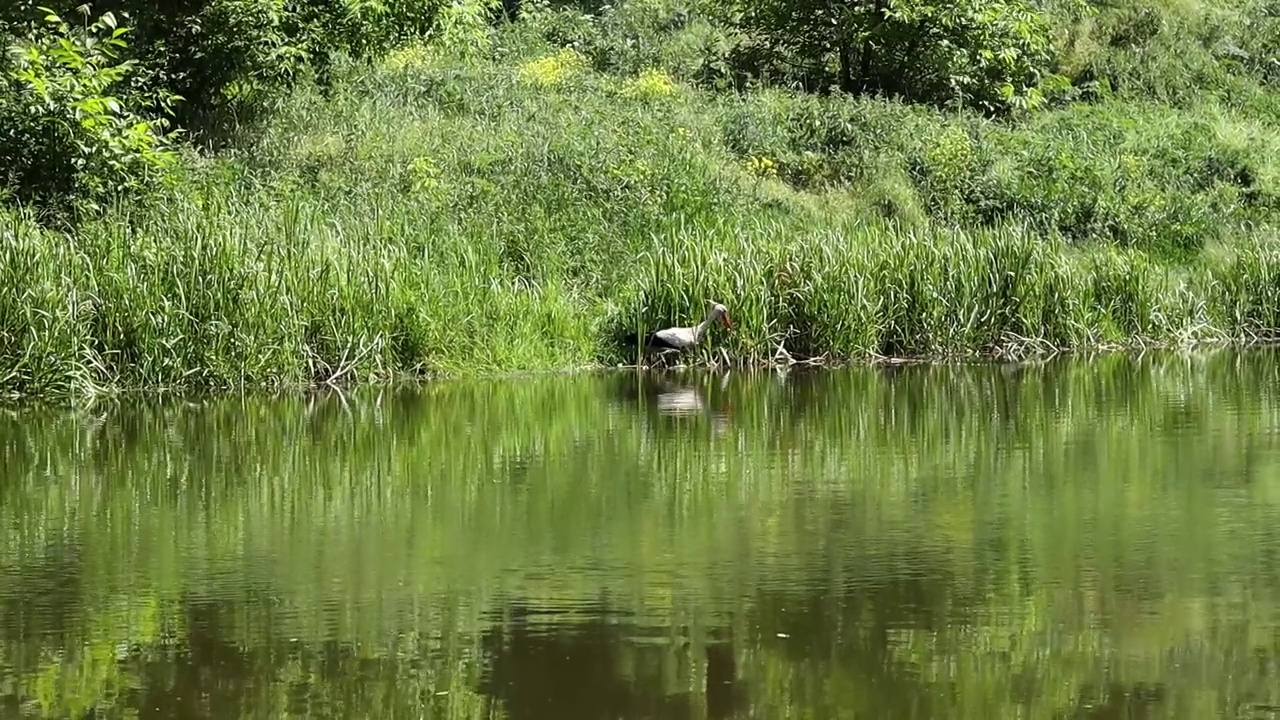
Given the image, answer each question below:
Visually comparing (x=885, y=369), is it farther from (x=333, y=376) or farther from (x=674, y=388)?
(x=333, y=376)

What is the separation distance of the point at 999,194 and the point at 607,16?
9.73 m

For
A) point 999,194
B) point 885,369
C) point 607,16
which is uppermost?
point 607,16

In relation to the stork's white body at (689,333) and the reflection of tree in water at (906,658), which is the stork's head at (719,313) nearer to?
the stork's white body at (689,333)

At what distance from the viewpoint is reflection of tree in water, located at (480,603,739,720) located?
5.24 meters

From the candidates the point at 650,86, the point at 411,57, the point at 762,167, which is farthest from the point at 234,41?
the point at 411,57

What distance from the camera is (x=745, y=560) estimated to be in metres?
7.32

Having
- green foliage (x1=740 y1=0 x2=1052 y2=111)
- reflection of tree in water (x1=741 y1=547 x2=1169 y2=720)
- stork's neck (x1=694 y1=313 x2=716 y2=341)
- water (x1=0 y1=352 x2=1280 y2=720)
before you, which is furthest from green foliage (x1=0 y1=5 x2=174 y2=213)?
reflection of tree in water (x1=741 y1=547 x2=1169 y2=720)

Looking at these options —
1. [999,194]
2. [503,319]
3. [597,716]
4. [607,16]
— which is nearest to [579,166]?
[503,319]

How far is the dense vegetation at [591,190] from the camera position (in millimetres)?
15430

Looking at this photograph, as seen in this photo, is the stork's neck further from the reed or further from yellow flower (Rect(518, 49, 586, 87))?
yellow flower (Rect(518, 49, 586, 87))

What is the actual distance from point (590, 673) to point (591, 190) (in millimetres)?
15531

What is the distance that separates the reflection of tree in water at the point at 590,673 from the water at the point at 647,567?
0.6 inches

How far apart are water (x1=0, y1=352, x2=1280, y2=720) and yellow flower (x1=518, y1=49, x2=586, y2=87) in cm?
1376

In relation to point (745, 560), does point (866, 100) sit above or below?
above
